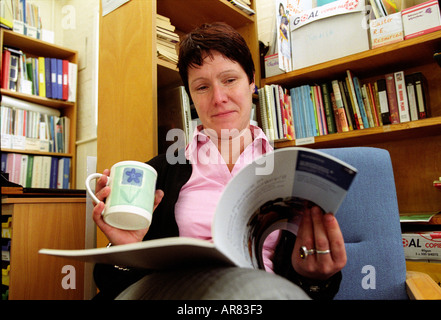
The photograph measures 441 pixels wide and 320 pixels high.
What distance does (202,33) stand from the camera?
0.95 metres

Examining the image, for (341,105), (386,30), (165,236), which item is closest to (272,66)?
(341,105)

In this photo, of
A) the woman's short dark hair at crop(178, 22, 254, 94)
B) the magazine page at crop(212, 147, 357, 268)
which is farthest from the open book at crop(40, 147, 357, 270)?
the woman's short dark hair at crop(178, 22, 254, 94)

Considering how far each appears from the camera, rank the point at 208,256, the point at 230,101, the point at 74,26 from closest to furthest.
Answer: the point at 208,256 → the point at 230,101 → the point at 74,26

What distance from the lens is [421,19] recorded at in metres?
1.32

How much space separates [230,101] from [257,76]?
Result: 919mm

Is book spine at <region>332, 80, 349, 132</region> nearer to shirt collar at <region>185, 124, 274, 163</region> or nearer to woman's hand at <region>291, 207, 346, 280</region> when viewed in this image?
shirt collar at <region>185, 124, 274, 163</region>

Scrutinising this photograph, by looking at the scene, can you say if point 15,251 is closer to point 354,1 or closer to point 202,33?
point 202,33

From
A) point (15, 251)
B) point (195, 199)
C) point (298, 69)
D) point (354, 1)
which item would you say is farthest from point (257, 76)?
point (15, 251)

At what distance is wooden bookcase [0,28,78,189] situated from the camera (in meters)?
2.27

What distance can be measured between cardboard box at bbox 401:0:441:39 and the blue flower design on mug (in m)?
1.34

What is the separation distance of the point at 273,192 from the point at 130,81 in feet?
3.35

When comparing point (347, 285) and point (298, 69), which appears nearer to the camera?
point (347, 285)

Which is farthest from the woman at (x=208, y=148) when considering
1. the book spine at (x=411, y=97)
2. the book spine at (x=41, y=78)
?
the book spine at (x=41, y=78)

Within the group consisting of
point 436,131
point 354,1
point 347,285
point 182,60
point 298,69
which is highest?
point 354,1
